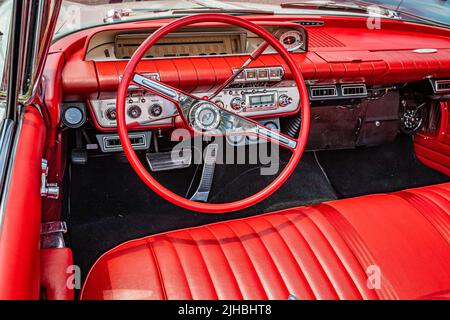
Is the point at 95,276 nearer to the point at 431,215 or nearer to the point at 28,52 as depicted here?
the point at 28,52

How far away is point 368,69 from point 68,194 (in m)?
1.49

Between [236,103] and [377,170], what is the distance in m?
1.11

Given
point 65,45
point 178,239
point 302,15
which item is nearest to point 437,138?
point 302,15

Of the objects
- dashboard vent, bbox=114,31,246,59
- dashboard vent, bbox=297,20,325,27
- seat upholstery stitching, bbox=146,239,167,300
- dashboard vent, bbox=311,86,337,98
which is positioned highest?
dashboard vent, bbox=297,20,325,27

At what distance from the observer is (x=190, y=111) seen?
5.34 ft

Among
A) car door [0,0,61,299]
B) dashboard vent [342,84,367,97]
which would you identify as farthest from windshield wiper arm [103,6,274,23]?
car door [0,0,61,299]

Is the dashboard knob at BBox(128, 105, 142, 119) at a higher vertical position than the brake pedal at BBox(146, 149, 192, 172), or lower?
higher

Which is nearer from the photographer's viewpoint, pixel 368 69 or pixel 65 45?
pixel 65 45

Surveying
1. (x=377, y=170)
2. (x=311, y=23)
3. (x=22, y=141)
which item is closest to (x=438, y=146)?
(x=377, y=170)

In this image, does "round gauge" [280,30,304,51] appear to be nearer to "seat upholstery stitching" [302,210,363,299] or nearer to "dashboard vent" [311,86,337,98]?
"dashboard vent" [311,86,337,98]

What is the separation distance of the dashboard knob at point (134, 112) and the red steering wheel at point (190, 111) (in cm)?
36

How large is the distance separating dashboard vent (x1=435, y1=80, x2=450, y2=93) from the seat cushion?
99 centimetres

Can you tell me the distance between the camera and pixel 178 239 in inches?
58.5

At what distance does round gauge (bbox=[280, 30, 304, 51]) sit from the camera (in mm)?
2154
